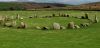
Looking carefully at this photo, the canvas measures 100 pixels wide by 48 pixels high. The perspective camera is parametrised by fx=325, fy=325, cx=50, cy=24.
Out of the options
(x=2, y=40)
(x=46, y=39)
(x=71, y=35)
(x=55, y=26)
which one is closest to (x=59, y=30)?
(x=55, y=26)

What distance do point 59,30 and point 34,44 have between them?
23.9ft

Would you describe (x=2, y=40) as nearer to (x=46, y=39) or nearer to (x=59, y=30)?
(x=46, y=39)

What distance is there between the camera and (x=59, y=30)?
27.5 meters

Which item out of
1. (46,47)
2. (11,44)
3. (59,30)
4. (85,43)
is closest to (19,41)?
(11,44)

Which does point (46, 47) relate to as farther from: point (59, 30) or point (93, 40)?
point (59, 30)

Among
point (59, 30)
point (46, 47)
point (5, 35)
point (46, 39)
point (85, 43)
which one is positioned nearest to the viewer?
point (46, 47)

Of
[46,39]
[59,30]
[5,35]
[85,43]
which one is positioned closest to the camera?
[85,43]

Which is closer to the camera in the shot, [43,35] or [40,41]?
[40,41]

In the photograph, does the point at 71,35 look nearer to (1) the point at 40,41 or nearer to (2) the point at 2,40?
(1) the point at 40,41

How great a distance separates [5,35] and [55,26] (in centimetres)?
555

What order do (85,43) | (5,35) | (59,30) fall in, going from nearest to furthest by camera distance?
(85,43) → (5,35) → (59,30)

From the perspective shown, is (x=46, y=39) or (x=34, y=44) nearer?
(x=34, y=44)

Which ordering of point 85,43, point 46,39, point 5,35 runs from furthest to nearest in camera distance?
point 5,35, point 46,39, point 85,43

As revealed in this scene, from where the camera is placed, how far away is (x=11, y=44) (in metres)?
20.5
